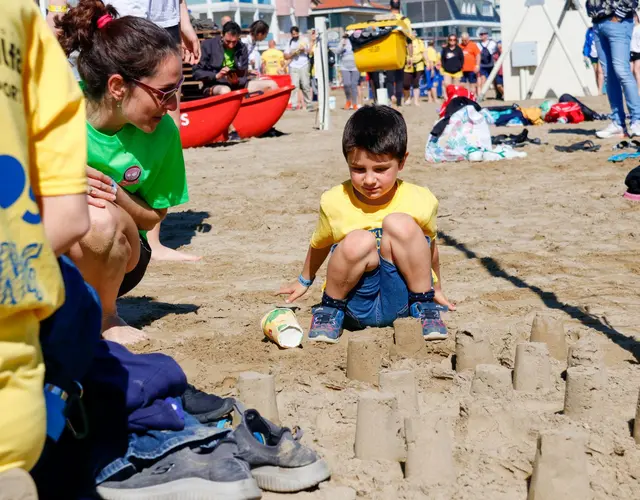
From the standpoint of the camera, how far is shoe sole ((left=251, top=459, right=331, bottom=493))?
6.64ft

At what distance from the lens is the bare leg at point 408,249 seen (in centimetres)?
323

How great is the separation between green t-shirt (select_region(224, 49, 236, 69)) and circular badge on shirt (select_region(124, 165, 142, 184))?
7.90 m

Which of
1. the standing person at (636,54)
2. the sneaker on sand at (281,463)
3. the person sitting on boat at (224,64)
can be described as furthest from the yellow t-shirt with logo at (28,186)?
the person sitting on boat at (224,64)

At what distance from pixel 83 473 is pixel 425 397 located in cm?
112

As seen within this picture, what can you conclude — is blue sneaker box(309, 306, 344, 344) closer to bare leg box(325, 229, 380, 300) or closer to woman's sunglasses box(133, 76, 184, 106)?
bare leg box(325, 229, 380, 300)

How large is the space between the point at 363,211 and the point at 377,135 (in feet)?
0.97

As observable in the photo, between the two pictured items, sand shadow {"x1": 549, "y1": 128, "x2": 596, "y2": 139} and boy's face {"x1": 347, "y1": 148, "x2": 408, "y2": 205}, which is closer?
boy's face {"x1": 347, "y1": 148, "x2": 408, "y2": 205}

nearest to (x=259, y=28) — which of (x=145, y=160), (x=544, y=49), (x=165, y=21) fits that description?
(x=544, y=49)

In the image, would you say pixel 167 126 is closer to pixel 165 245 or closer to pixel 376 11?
pixel 165 245

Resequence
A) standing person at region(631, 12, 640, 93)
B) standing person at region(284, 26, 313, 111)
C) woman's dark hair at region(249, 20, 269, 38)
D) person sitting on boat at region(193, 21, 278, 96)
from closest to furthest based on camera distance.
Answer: standing person at region(631, 12, 640, 93)
person sitting on boat at region(193, 21, 278, 96)
woman's dark hair at region(249, 20, 269, 38)
standing person at region(284, 26, 313, 111)

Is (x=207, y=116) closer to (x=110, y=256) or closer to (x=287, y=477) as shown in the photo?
(x=110, y=256)

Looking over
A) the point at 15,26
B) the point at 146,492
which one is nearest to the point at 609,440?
the point at 146,492

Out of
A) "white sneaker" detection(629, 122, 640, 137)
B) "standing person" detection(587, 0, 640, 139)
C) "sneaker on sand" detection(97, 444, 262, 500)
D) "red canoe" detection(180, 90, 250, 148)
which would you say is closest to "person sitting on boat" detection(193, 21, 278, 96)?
"red canoe" detection(180, 90, 250, 148)

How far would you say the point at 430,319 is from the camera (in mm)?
3232
